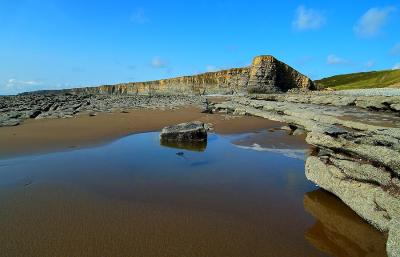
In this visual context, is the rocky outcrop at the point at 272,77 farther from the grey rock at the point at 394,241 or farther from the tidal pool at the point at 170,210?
the grey rock at the point at 394,241

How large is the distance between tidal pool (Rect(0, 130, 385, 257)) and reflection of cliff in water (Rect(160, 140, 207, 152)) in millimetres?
1608

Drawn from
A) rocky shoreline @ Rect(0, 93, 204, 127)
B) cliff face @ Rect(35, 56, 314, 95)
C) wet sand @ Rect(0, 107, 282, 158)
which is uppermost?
cliff face @ Rect(35, 56, 314, 95)

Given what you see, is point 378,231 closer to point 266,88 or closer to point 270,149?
point 270,149

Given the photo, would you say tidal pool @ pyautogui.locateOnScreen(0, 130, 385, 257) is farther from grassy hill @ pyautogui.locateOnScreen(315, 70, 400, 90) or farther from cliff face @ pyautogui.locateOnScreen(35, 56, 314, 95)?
grassy hill @ pyautogui.locateOnScreen(315, 70, 400, 90)

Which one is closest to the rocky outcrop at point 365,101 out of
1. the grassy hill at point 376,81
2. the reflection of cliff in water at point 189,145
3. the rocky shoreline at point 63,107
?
the rocky shoreline at point 63,107

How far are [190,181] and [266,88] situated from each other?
53.6m

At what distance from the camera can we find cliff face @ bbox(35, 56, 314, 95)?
195ft

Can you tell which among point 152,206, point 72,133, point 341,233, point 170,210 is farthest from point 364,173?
point 72,133

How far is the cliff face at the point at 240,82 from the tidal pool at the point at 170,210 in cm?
5218

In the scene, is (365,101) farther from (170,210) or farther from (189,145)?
(170,210)

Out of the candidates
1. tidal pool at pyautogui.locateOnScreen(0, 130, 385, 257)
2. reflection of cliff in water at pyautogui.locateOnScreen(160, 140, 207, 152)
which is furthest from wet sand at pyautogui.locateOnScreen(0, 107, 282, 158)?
reflection of cliff in water at pyautogui.locateOnScreen(160, 140, 207, 152)

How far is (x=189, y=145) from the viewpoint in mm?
11367

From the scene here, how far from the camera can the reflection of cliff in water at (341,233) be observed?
4.38 meters

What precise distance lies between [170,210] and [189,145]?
592cm
